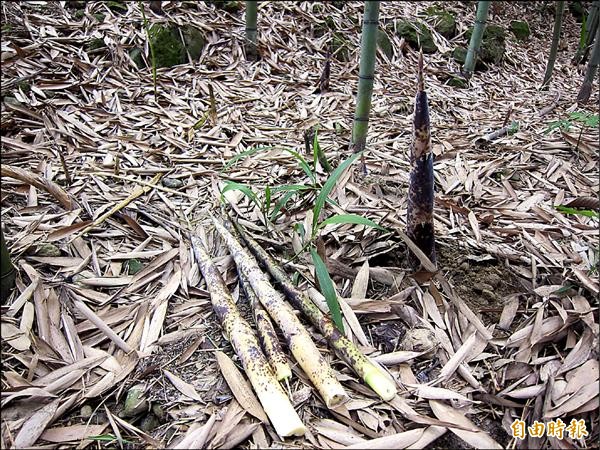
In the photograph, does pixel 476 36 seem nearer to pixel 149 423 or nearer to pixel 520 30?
pixel 520 30

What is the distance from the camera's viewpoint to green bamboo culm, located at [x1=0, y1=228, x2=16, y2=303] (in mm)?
1153

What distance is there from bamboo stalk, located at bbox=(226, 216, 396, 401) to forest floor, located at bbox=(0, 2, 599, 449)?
39 mm

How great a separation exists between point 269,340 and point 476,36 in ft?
9.97

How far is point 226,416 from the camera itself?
976 mm

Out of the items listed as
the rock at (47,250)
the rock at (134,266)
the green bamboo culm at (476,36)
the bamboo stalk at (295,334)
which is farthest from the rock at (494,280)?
the green bamboo culm at (476,36)

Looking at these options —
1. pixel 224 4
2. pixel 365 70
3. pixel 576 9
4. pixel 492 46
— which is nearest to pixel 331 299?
pixel 365 70

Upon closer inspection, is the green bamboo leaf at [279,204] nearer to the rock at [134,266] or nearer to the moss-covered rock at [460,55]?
the rock at [134,266]

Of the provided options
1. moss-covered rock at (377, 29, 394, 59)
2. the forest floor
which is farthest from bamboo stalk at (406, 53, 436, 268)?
moss-covered rock at (377, 29, 394, 59)

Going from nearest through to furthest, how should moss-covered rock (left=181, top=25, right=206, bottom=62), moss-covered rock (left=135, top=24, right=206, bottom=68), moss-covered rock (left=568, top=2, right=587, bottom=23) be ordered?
1. moss-covered rock (left=135, top=24, right=206, bottom=68)
2. moss-covered rock (left=181, top=25, right=206, bottom=62)
3. moss-covered rock (left=568, top=2, right=587, bottom=23)

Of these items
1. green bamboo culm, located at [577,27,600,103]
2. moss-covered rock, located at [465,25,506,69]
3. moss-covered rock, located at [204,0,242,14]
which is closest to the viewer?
green bamboo culm, located at [577,27,600,103]

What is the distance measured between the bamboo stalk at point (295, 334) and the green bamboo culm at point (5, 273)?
1.89 feet

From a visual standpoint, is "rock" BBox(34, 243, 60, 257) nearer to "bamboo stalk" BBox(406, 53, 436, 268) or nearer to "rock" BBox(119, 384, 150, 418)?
"rock" BBox(119, 384, 150, 418)

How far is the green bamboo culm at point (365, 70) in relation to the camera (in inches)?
66.5

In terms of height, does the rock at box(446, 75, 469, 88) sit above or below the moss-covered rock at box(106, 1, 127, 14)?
below
